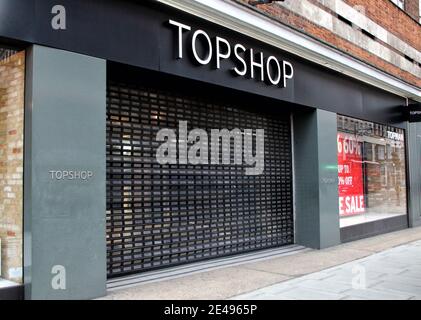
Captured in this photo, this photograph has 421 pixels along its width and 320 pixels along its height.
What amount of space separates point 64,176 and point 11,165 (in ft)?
2.22

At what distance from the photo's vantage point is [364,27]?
40.4ft

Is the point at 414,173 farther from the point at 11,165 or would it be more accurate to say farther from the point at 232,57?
the point at 11,165

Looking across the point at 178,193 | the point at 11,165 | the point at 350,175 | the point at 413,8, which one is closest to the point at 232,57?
the point at 178,193

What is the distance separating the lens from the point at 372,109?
1251 centimetres

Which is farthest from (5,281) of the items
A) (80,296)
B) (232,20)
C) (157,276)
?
(232,20)

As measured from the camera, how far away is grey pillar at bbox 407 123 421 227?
567 inches

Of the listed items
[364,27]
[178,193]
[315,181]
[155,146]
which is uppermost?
[364,27]

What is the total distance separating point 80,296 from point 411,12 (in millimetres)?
15062

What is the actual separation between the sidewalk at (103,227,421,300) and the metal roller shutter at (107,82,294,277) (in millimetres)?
643

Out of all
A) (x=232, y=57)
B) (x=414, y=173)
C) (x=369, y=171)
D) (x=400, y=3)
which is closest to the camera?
(x=232, y=57)

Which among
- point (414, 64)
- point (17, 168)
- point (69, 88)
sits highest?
point (414, 64)

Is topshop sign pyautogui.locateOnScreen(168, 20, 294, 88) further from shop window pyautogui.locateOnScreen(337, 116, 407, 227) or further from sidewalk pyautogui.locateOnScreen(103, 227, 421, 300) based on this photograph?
sidewalk pyautogui.locateOnScreen(103, 227, 421, 300)
